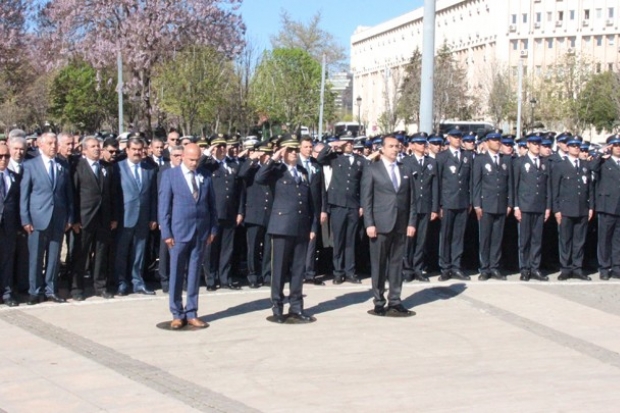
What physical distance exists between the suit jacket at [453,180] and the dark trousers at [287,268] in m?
3.76

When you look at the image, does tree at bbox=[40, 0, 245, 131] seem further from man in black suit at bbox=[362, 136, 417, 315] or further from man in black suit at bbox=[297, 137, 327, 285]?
man in black suit at bbox=[362, 136, 417, 315]

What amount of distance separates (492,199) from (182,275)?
18.4 feet

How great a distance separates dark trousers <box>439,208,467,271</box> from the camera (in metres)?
14.5

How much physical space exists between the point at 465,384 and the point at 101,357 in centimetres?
334

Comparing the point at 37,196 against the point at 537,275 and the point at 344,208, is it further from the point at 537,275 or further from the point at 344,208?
the point at 537,275

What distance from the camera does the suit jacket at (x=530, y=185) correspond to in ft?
47.8

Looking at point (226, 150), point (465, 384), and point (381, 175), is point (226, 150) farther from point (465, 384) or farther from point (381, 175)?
point (465, 384)

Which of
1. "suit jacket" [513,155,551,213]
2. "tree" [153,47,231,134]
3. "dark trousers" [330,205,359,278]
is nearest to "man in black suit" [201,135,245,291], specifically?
"dark trousers" [330,205,359,278]

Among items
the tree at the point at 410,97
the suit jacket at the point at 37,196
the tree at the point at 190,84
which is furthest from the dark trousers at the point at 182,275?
the tree at the point at 410,97

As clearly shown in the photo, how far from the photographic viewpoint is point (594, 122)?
6950 centimetres

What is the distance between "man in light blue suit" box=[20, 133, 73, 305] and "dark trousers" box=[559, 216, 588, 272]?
24.4 feet

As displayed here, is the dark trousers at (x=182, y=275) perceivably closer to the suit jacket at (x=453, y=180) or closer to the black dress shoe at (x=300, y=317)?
the black dress shoe at (x=300, y=317)

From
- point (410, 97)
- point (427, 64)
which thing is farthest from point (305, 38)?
point (427, 64)

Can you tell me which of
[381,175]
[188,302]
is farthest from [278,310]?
[381,175]
